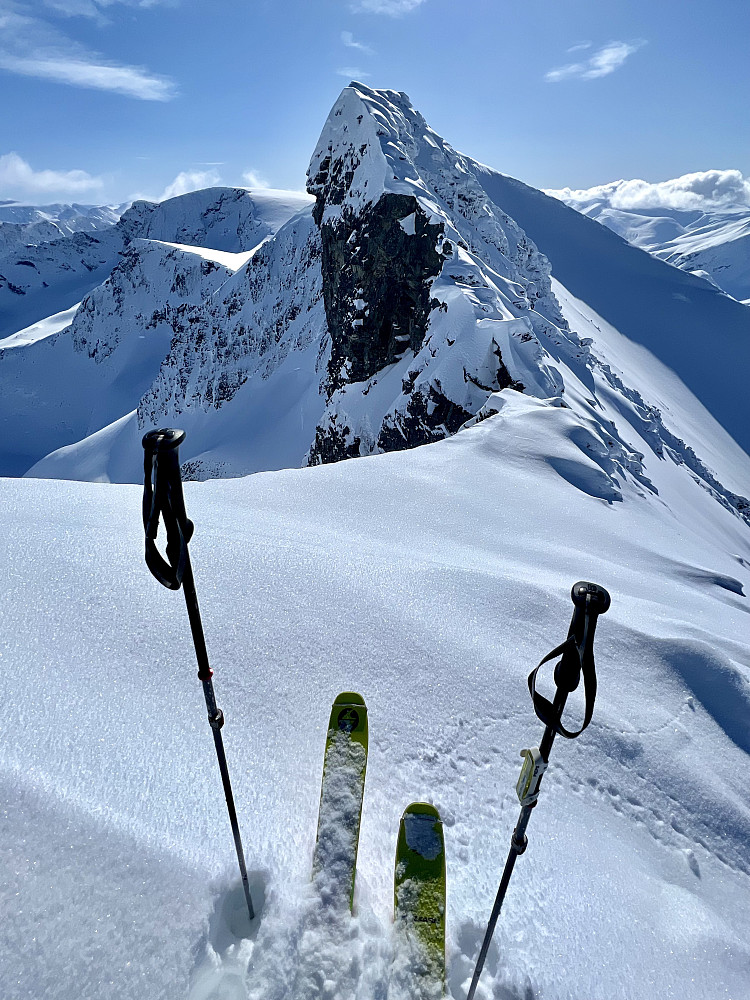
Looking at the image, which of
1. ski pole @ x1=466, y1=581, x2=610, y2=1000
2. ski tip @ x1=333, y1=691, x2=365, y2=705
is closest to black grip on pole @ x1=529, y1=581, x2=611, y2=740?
ski pole @ x1=466, y1=581, x2=610, y2=1000

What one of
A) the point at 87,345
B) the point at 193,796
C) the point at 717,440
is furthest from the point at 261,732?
the point at 87,345

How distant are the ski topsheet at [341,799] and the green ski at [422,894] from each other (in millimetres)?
243

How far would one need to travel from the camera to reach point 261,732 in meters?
3.30

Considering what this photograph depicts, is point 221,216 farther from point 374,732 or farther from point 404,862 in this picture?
point 404,862

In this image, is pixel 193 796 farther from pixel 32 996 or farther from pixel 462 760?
pixel 462 760

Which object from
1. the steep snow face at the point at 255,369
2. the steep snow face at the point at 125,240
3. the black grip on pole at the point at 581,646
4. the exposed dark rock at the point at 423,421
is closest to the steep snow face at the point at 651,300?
the steep snow face at the point at 255,369

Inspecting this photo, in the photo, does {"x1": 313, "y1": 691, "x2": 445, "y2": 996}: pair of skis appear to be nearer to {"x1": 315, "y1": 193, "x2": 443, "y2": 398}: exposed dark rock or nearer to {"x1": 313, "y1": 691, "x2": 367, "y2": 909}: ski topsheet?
{"x1": 313, "y1": 691, "x2": 367, "y2": 909}: ski topsheet

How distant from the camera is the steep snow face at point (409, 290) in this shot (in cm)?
1862

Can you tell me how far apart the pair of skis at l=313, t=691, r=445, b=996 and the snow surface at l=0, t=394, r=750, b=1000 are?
10 centimetres

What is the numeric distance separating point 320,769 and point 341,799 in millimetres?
290

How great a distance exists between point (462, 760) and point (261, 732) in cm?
128

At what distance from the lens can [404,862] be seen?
266 centimetres

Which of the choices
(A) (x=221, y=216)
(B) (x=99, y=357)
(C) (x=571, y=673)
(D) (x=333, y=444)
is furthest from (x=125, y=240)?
(C) (x=571, y=673)

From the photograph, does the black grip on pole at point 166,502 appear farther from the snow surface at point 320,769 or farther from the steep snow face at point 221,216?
the steep snow face at point 221,216
